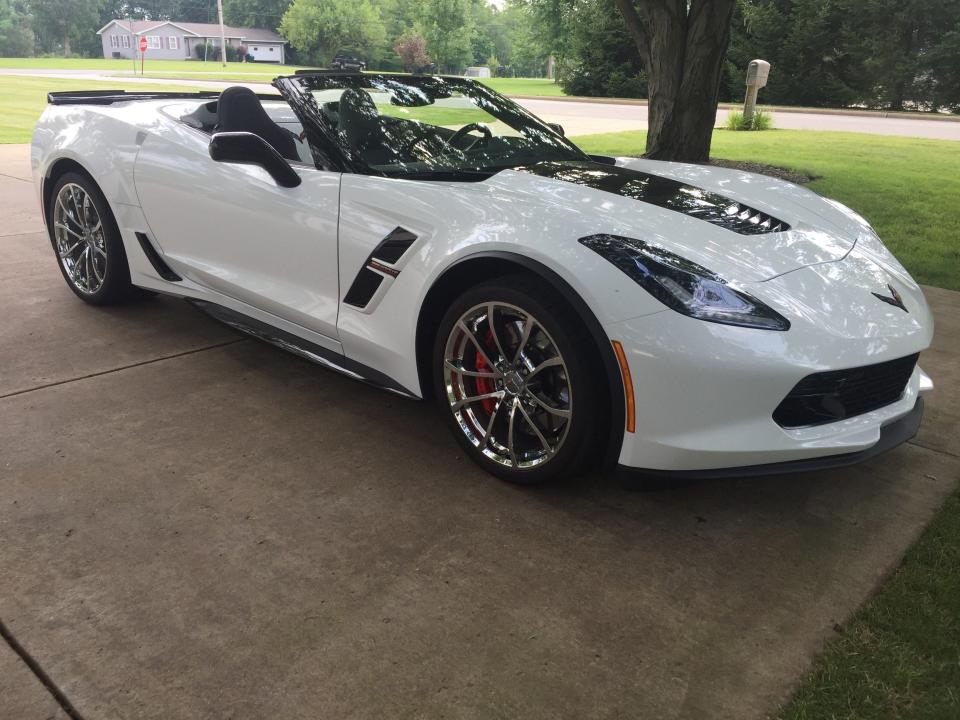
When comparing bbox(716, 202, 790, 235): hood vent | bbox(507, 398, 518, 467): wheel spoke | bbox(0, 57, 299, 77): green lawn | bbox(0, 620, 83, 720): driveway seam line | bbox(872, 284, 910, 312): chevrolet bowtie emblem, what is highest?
bbox(0, 57, 299, 77): green lawn

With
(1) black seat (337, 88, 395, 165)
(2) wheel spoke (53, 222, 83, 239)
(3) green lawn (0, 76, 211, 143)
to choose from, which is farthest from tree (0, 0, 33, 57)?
(1) black seat (337, 88, 395, 165)

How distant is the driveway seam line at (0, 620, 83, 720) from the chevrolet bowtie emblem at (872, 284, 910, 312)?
103 inches

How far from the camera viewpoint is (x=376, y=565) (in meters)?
2.38

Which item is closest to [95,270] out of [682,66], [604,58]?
[682,66]

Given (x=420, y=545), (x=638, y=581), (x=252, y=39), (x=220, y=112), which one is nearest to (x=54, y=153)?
(x=220, y=112)

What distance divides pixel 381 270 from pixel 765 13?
32218 millimetres

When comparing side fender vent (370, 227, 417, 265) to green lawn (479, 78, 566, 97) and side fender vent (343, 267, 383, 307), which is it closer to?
side fender vent (343, 267, 383, 307)

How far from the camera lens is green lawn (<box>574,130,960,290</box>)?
653 centimetres

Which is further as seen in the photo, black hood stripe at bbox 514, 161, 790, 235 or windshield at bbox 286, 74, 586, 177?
windshield at bbox 286, 74, 586, 177

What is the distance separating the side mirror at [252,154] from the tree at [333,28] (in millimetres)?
73003

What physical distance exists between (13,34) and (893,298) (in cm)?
10518

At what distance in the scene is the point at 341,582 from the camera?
7.55 ft

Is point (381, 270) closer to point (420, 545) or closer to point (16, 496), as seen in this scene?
point (420, 545)

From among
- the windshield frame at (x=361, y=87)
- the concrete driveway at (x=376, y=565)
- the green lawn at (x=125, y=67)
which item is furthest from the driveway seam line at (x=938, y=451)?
the green lawn at (x=125, y=67)
